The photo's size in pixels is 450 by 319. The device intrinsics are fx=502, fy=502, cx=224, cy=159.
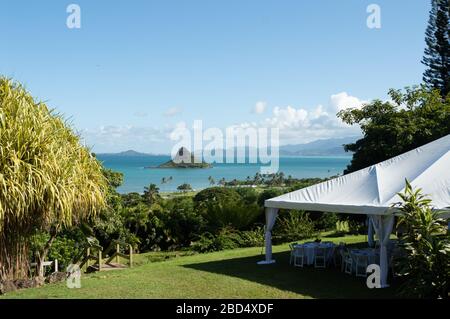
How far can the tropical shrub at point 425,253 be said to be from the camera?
7.80 meters

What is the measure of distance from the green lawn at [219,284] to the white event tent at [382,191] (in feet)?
3.03

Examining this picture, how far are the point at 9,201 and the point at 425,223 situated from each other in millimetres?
7472

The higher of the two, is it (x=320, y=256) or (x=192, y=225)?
(x=320, y=256)

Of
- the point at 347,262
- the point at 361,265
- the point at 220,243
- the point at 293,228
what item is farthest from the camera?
the point at 293,228

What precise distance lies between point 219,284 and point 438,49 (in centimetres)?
2613

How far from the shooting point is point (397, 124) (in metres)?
18.8

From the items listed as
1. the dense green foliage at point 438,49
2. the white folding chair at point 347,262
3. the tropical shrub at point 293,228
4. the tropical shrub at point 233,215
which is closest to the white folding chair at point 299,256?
the white folding chair at point 347,262

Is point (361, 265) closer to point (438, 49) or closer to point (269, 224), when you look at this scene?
point (269, 224)

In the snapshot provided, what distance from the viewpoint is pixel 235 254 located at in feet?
50.1

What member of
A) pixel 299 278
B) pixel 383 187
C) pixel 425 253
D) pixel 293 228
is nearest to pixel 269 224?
pixel 299 278
